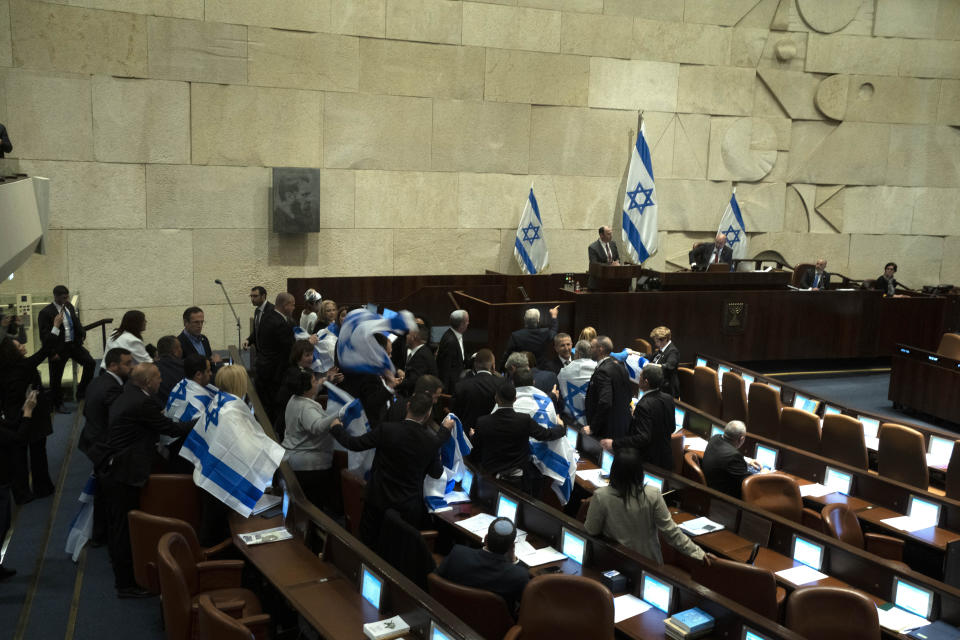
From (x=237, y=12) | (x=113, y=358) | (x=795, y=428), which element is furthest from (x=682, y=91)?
(x=113, y=358)

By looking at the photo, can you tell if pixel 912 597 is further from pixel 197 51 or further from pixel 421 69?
pixel 197 51

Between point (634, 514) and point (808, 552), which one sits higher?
point (634, 514)

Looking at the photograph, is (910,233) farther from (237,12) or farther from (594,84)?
(237,12)

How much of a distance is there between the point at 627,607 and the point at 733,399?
494 centimetres

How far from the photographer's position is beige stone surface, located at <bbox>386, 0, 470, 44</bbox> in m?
12.8

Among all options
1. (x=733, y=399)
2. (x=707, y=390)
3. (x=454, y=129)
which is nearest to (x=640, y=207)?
(x=454, y=129)

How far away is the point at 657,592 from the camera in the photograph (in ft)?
14.4

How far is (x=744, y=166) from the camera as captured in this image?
15.1 metres

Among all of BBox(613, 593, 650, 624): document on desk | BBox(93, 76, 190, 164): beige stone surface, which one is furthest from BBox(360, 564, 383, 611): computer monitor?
BBox(93, 76, 190, 164): beige stone surface

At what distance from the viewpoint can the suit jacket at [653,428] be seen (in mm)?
6219

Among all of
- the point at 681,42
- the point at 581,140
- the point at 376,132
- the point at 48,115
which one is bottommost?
the point at 48,115

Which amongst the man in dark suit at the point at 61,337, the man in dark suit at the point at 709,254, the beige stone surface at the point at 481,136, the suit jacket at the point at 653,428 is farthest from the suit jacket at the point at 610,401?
the beige stone surface at the point at 481,136

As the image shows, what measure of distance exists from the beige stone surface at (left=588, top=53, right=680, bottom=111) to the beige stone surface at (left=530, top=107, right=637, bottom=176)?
203 millimetres

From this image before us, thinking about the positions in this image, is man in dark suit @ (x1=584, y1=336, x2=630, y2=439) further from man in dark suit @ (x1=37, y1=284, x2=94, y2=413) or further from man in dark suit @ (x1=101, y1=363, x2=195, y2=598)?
man in dark suit @ (x1=37, y1=284, x2=94, y2=413)
